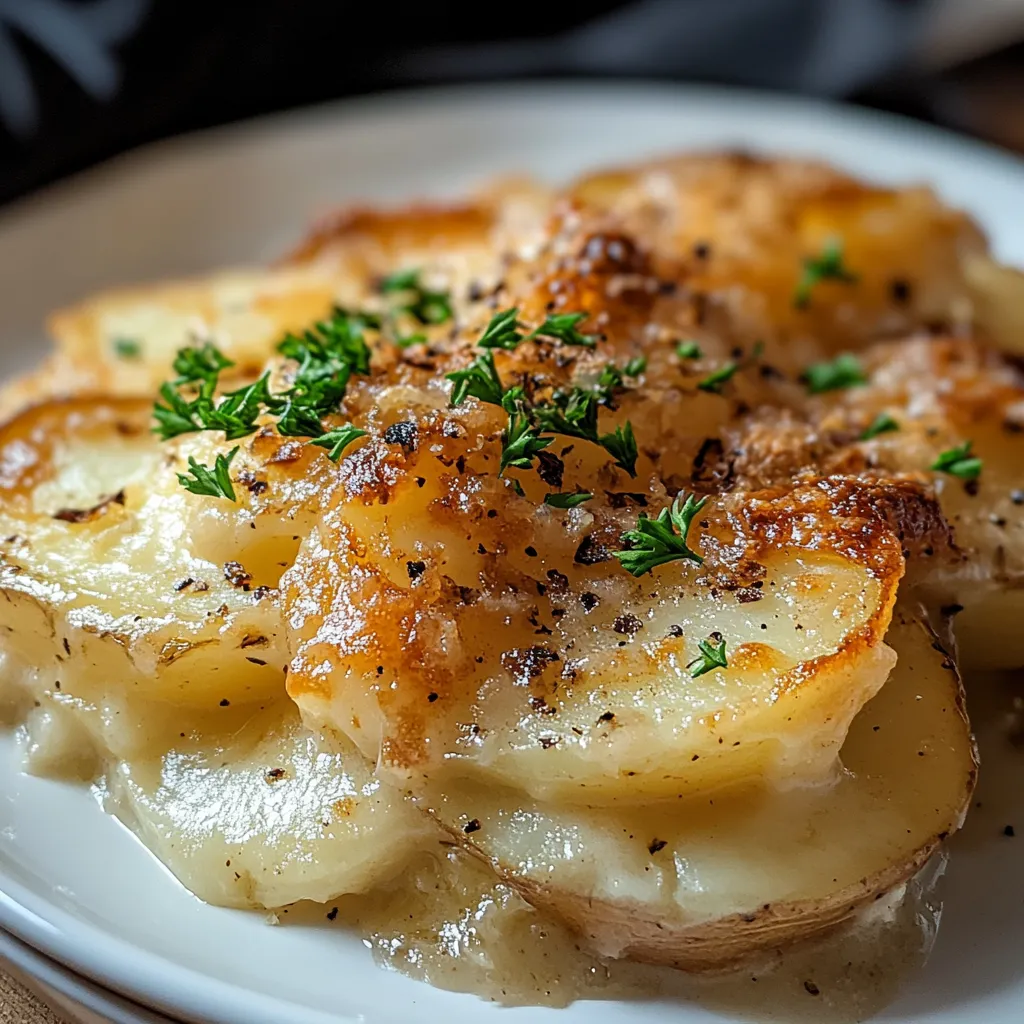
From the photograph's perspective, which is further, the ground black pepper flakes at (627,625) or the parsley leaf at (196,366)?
the parsley leaf at (196,366)

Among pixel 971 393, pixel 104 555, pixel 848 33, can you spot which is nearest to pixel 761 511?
pixel 971 393

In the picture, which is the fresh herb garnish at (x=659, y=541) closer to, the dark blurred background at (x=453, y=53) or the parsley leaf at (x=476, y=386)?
the parsley leaf at (x=476, y=386)

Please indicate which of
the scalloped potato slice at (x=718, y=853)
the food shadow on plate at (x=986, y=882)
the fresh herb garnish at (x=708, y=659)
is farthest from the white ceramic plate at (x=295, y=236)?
the fresh herb garnish at (x=708, y=659)

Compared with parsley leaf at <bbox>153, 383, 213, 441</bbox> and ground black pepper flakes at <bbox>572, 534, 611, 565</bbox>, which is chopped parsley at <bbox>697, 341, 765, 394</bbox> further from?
parsley leaf at <bbox>153, 383, 213, 441</bbox>

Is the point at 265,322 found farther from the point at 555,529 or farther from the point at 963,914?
the point at 963,914

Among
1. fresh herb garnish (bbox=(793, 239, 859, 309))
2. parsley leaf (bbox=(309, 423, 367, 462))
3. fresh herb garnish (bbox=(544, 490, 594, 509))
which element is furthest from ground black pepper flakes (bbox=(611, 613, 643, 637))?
fresh herb garnish (bbox=(793, 239, 859, 309))

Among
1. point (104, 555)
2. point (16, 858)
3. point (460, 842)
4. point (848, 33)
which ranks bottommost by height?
point (848, 33)
